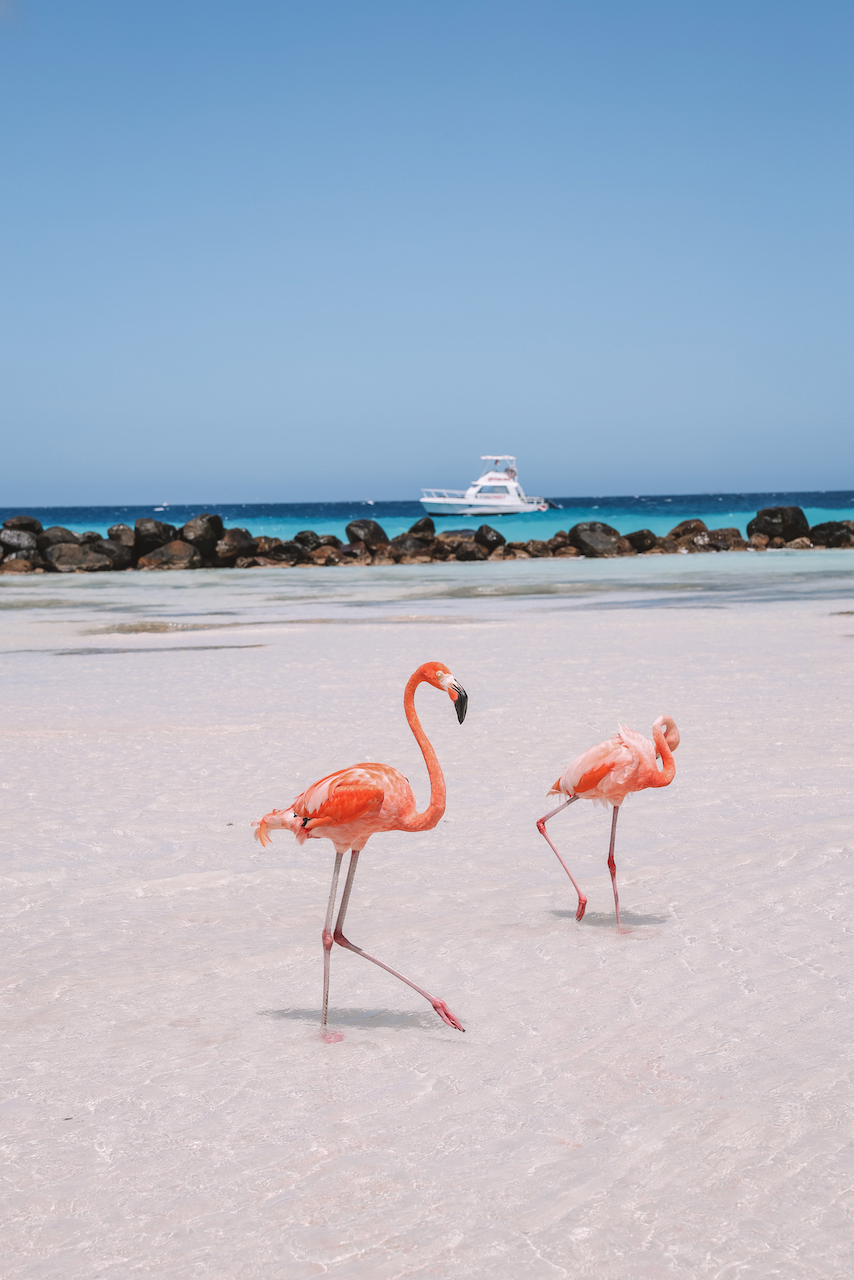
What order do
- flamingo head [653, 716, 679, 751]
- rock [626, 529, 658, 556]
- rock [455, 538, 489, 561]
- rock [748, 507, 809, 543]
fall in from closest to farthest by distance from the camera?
1. flamingo head [653, 716, 679, 751]
2. rock [455, 538, 489, 561]
3. rock [626, 529, 658, 556]
4. rock [748, 507, 809, 543]

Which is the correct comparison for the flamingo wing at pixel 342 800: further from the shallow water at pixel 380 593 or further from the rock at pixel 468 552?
the rock at pixel 468 552

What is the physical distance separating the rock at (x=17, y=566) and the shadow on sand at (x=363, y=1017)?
3942 cm

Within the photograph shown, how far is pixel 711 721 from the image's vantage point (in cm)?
1090

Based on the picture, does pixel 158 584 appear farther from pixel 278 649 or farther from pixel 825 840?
pixel 825 840

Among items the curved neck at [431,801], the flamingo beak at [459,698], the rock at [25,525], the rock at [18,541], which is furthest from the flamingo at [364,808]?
the rock at [25,525]

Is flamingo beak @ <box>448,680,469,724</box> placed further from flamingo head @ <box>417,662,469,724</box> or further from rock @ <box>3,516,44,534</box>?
rock @ <box>3,516,44,534</box>

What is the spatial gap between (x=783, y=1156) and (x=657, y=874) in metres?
3.04

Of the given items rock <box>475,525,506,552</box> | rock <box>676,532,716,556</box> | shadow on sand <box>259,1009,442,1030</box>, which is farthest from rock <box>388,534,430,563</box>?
shadow on sand <box>259,1009,442,1030</box>

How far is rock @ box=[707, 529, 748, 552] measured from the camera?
50.3 metres

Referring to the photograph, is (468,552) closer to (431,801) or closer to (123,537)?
(123,537)

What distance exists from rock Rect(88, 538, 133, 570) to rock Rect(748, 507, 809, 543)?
2663 centimetres

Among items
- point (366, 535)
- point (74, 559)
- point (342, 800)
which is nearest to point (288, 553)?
point (366, 535)

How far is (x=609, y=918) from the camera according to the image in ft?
20.3

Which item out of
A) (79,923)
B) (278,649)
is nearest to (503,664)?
(278,649)
